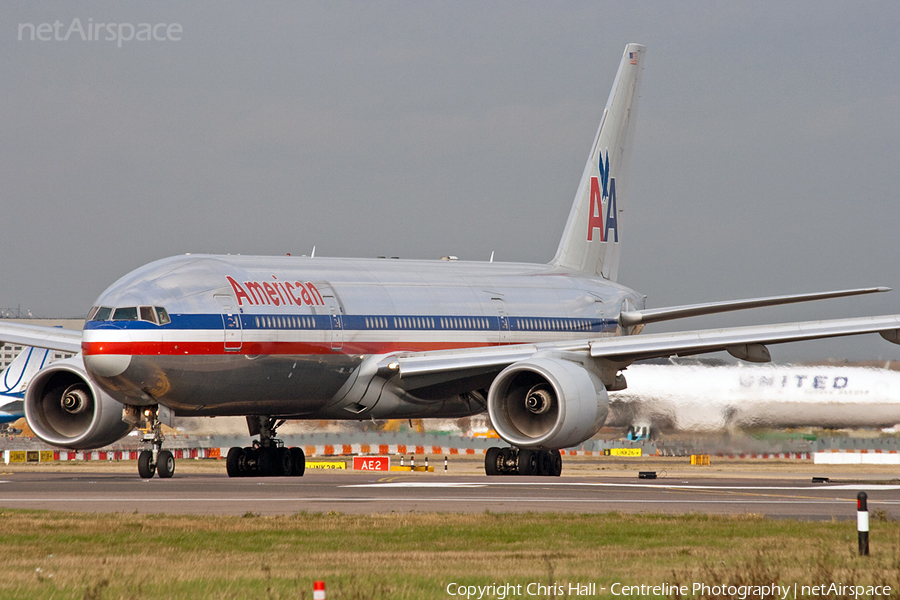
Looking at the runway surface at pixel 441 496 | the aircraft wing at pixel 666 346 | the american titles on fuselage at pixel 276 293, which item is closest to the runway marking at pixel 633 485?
the runway surface at pixel 441 496

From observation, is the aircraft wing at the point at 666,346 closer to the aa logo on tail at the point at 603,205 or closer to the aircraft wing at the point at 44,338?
the aircraft wing at the point at 44,338

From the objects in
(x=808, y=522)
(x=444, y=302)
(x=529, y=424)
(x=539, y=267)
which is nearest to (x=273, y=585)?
(x=808, y=522)

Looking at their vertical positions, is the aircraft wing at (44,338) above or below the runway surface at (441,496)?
above

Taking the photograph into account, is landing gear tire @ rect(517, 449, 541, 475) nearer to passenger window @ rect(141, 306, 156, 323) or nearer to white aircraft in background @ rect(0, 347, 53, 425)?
passenger window @ rect(141, 306, 156, 323)

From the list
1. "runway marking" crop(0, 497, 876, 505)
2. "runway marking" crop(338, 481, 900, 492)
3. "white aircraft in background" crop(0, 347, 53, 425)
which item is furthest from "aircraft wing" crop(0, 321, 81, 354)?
"white aircraft in background" crop(0, 347, 53, 425)

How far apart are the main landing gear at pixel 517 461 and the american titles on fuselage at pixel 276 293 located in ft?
16.6

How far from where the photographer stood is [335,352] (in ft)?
94.6

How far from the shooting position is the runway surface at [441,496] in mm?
19344

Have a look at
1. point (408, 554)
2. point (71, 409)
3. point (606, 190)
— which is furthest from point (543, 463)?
point (408, 554)

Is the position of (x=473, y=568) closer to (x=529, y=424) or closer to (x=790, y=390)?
(x=529, y=424)

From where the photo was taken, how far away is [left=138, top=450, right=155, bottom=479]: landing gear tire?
27406 millimetres

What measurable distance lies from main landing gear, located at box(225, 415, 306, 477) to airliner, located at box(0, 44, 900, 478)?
3 cm

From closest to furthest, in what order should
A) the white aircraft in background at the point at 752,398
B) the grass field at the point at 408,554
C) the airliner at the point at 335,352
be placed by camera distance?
the grass field at the point at 408,554 < the airliner at the point at 335,352 < the white aircraft in background at the point at 752,398

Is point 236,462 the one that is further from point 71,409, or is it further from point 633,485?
point 633,485
